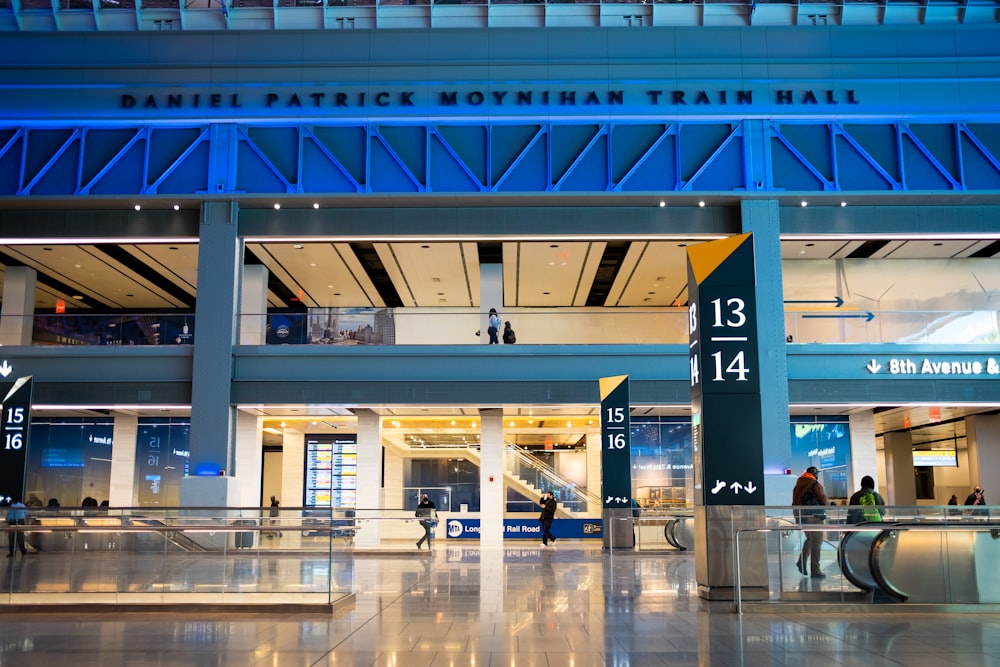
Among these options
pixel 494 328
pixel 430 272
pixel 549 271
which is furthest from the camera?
pixel 430 272

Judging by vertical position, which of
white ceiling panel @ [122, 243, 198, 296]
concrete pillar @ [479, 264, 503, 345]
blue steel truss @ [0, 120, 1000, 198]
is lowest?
concrete pillar @ [479, 264, 503, 345]

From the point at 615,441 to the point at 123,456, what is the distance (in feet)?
56.4

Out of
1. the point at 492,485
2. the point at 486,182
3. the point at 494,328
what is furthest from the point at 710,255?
the point at 492,485

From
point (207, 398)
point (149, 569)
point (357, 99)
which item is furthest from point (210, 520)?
point (357, 99)

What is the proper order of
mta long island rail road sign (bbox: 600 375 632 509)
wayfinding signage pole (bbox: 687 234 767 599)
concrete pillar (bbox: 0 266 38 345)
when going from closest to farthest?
wayfinding signage pole (bbox: 687 234 767 599) < mta long island rail road sign (bbox: 600 375 632 509) < concrete pillar (bbox: 0 266 38 345)

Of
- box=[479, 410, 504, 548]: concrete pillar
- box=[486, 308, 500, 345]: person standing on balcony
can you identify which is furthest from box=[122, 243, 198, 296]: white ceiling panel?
box=[479, 410, 504, 548]: concrete pillar

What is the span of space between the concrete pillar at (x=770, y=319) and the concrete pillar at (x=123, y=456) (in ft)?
65.7

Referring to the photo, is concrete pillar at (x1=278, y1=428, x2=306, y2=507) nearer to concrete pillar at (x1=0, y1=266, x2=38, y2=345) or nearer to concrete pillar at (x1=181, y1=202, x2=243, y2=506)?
concrete pillar at (x1=181, y1=202, x2=243, y2=506)

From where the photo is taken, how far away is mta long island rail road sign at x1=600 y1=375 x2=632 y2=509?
21.9 metres

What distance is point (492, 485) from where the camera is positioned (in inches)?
1032

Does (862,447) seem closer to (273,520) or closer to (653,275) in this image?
(653,275)

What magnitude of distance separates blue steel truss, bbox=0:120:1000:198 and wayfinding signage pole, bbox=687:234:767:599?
12084mm

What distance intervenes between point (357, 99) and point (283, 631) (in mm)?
17321

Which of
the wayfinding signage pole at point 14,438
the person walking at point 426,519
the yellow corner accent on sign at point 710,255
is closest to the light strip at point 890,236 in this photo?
the person walking at point 426,519
